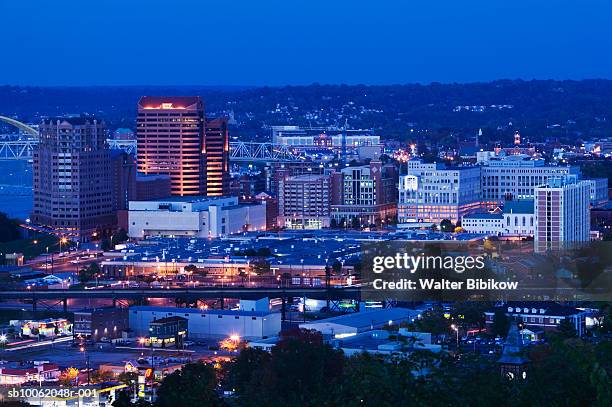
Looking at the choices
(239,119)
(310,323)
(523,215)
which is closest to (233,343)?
(310,323)

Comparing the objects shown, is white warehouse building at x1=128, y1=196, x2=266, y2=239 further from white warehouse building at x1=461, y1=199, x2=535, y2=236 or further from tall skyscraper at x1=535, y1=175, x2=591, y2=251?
tall skyscraper at x1=535, y1=175, x2=591, y2=251

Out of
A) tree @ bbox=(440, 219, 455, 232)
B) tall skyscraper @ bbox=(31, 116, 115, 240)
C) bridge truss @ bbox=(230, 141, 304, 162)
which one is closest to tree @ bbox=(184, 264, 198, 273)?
tall skyscraper @ bbox=(31, 116, 115, 240)

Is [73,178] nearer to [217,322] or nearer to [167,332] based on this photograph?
[217,322]

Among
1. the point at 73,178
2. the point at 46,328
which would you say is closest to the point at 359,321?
the point at 46,328

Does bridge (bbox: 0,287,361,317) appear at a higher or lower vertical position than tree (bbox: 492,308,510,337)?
higher

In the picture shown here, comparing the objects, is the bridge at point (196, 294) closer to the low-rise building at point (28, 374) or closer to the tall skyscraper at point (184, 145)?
the low-rise building at point (28, 374)

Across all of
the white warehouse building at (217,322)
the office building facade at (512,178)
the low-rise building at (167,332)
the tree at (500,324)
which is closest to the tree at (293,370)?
the tree at (500,324)
